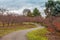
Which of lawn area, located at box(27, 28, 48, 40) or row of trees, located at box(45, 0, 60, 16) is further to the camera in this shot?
row of trees, located at box(45, 0, 60, 16)

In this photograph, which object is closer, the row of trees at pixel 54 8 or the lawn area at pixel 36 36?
the lawn area at pixel 36 36

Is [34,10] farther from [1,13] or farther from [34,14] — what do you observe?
[1,13]

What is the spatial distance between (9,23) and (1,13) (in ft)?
28.0

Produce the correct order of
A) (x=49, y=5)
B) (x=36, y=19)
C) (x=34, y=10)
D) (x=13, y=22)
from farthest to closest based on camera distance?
(x=34, y=10), (x=36, y=19), (x=13, y=22), (x=49, y=5)

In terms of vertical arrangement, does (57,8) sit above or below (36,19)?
above

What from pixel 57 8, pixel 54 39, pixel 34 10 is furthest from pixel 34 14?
pixel 54 39

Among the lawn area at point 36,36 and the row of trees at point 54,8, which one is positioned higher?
the row of trees at point 54,8

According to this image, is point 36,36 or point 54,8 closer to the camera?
point 36,36


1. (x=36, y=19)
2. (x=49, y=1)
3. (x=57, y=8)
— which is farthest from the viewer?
(x=36, y=19)

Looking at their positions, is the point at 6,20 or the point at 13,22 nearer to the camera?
the point at 6,20

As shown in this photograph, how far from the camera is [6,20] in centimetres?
6344

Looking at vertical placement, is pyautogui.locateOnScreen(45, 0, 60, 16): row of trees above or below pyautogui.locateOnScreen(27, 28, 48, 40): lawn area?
above

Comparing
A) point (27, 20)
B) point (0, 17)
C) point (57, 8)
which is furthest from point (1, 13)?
point (57, 8)

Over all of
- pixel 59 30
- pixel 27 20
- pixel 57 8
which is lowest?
pixel 27 20
